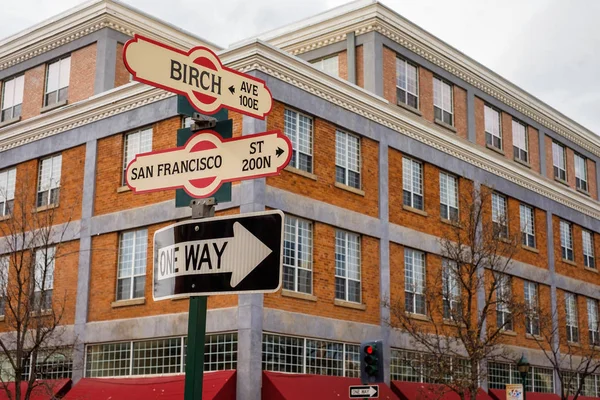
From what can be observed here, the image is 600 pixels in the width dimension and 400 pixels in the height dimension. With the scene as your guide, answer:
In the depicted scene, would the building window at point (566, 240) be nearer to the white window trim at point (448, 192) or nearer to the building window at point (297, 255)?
the white window trim at point (448, 192)

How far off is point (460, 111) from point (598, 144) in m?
13.6

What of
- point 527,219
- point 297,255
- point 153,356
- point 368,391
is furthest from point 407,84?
point 368,391

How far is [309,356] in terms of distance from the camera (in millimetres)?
26156

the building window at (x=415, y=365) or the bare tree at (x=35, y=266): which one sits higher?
the bare tree at (x=35, y=266)

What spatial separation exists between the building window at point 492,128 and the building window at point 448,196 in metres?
4.91

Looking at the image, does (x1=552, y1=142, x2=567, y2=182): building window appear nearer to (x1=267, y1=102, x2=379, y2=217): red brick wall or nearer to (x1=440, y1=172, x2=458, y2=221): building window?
(x1=440, y1=172, x2=458, y2=221): building window

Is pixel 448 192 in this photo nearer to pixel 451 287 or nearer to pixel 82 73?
pixel 451 287

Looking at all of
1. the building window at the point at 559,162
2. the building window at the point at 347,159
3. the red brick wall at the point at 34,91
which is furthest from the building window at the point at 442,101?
the red brick wall at the point at 34,91

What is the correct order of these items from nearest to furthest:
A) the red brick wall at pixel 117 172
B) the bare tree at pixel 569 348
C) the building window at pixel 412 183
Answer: the red brick wall at pixel 117 172
the building window at pixel 412 183
the bare tree at pixel 569 348

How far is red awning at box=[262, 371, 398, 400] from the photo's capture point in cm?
2386

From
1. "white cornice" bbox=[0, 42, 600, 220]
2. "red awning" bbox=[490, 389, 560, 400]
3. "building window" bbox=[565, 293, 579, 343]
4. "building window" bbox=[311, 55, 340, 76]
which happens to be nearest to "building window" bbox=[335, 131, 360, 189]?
"white cornice" bbox=[0, 42, 600, 220]

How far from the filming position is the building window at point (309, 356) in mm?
24859

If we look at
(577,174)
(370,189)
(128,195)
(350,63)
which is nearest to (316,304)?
(370,189)

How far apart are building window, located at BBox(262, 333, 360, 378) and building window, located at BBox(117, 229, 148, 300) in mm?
4844
